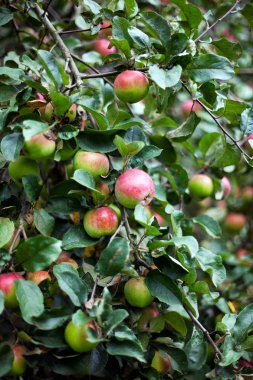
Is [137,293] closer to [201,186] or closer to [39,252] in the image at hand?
[39,252]

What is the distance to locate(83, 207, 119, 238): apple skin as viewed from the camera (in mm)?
906

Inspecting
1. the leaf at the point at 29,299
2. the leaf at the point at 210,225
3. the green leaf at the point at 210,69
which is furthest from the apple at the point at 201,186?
the leaf at the point at 29,299

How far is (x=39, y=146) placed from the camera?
0.87m

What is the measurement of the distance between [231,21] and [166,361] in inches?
51.1

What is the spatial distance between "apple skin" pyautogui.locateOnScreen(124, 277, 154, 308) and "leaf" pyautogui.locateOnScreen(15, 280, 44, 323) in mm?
196

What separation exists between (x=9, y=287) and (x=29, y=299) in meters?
0.05

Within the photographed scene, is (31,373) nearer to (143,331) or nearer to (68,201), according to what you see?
(143,331)

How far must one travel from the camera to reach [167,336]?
1035 mm

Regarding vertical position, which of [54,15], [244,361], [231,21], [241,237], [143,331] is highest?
[54,15]

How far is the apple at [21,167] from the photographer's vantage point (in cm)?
95

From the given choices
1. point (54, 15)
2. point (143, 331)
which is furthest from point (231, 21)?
point (143, 331)

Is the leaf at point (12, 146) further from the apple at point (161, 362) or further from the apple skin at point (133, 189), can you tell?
the apple at point (161, 362)

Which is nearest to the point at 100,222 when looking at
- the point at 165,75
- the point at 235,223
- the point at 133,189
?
the point at 133,189

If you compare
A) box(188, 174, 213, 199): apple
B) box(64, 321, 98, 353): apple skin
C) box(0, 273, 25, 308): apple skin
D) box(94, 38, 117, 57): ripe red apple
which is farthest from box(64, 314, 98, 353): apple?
box(94, 38, 117, 57): ripe red apple
